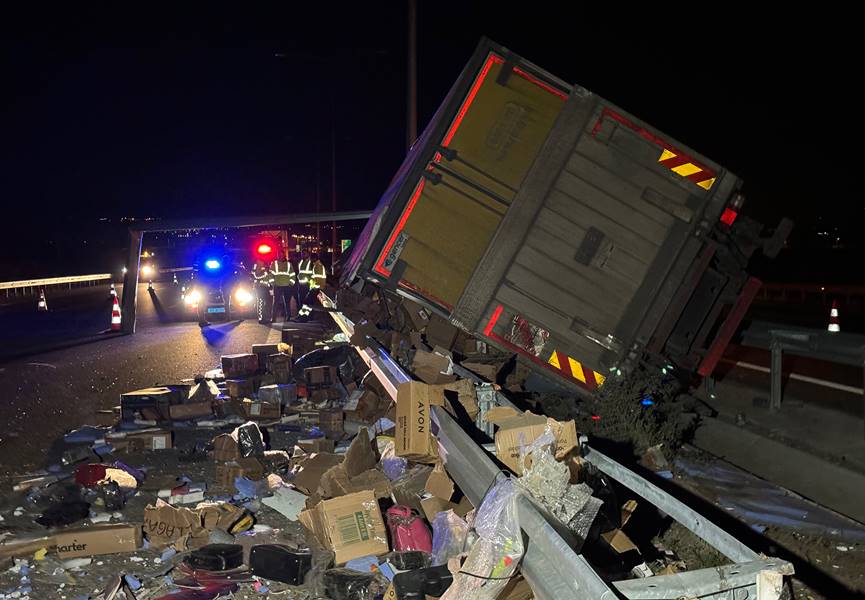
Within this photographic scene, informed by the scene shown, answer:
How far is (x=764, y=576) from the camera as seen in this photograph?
2.48 m

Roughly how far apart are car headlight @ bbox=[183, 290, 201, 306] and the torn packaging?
1792cm

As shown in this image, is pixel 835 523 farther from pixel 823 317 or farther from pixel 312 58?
pixel 312 58

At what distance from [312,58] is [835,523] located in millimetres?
24461

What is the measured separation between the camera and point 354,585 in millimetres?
4449

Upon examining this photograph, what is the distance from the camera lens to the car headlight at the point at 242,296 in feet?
73.1

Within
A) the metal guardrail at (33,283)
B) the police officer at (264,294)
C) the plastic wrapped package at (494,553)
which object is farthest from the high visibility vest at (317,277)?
the plastic wrapped package at (494,553)

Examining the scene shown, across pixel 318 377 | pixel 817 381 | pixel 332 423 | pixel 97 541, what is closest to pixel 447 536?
pixel 97 541

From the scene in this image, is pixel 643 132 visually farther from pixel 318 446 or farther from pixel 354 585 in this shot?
pixel 354 585

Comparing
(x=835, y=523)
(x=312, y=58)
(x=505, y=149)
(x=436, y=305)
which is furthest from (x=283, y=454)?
(x=312, y=58)

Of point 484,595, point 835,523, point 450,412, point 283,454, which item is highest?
point 835,523

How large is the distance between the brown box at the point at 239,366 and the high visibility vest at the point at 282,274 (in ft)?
33.0

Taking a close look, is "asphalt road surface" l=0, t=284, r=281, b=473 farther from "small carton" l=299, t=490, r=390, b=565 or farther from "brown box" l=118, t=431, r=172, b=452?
"small carton" l=299, t=490, r=390, b=565

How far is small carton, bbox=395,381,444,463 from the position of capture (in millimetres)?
5480

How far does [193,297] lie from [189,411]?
44.0 ft
